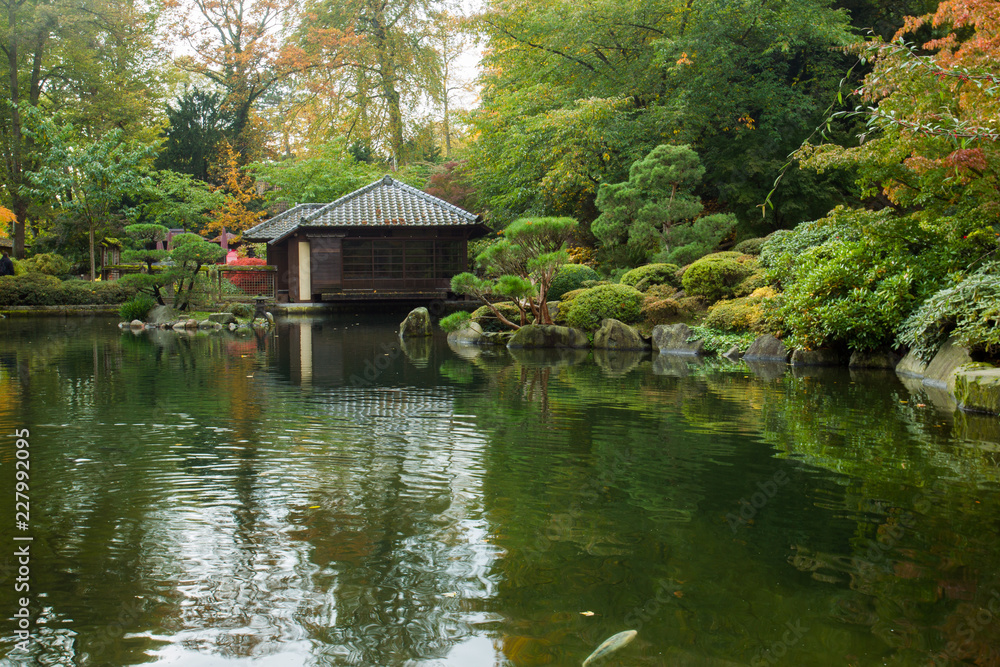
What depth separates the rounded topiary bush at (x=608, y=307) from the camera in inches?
553

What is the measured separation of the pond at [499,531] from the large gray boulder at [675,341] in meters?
5.30

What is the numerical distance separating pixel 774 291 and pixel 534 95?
12.4m

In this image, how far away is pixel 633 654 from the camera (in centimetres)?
242

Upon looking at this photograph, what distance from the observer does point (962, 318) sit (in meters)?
8.02

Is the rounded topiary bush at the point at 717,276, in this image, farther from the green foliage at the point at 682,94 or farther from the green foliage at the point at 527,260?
the green foliage at the point at 682,94

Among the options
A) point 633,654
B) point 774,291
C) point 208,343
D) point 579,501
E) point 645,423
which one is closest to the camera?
point 633,654

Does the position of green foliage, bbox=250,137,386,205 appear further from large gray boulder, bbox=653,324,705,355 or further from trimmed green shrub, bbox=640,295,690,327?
large gray boulder, bbox=653,324,705,355

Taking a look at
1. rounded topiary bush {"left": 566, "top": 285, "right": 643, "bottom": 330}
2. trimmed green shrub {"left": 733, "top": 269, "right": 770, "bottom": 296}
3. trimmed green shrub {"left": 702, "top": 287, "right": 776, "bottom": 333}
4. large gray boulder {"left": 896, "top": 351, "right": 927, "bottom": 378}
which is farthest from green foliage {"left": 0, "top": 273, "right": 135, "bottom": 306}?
large gray boulder {"left": 896, "top": 351, "right": 927, "bottom": 378}

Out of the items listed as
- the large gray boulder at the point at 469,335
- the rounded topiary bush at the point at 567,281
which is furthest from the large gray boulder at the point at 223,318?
the rounded topiary bush at the point at 567,281

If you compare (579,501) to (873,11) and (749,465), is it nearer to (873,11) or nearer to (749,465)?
(749,465)

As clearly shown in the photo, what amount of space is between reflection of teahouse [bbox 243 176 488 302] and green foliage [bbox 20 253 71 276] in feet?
25.7

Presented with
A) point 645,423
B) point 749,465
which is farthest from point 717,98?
point 749,465

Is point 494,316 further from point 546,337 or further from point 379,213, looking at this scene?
point 379,213

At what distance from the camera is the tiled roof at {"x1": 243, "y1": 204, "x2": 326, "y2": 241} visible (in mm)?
26625
